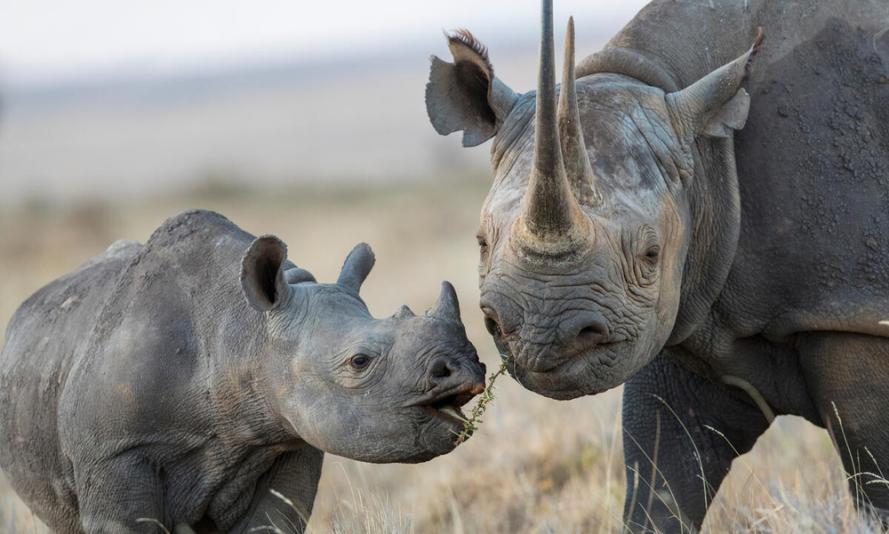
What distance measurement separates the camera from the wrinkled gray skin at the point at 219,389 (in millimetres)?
5352

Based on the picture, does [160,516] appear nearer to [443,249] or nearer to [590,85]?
[590,85]

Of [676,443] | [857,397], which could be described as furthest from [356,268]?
[857,397]

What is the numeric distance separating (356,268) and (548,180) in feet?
4.32

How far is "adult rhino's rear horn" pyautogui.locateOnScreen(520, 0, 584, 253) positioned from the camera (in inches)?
195

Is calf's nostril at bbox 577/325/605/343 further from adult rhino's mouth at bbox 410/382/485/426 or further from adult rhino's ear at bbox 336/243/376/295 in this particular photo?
adult rhino's ear at bbox 336/243/376/295

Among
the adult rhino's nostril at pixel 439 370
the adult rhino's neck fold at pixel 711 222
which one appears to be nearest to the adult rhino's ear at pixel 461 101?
the adult rhino's neck fold at pixel 711 222

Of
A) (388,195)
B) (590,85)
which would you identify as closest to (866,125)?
(590,85)

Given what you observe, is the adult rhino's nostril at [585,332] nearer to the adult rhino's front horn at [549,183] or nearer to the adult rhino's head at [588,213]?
the adult rhino's head at [588,213]

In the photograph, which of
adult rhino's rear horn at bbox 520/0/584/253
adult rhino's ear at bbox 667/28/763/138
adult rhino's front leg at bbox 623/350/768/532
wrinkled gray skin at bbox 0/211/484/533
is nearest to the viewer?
adult rhino's rear horn at bbox 520/0/584/253

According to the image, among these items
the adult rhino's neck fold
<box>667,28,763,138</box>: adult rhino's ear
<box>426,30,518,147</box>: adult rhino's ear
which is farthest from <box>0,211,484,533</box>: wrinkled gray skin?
<box>667,28,763,138</box>: adult rhino's ear

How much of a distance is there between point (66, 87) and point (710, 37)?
186 metres

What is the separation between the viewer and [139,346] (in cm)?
573

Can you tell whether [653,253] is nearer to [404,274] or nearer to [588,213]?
[588,213]

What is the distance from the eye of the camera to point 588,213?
5.18 metres
